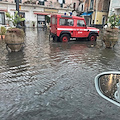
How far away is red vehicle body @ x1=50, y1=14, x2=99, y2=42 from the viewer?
10.5 m

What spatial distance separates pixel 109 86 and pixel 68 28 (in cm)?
945

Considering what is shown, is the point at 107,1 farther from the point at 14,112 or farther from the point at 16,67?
the point at 14,112

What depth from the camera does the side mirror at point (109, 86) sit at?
161 cm

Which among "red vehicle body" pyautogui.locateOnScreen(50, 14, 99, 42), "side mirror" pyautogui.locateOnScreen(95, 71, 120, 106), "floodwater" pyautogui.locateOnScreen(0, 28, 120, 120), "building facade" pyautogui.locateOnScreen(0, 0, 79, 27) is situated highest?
"building facade" pyautogui.locateOnScreen(0, 0, 79, 27)

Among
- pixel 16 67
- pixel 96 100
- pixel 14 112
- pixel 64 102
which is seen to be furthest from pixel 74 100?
pixel 16 67

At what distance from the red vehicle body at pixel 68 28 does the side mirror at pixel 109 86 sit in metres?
9.13

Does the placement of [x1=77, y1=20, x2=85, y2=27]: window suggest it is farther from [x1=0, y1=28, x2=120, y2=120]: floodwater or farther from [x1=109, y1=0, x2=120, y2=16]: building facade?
[x1=109, y1=0, x2=120, y2=16]: building facade

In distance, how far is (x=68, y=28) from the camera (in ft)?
35.4

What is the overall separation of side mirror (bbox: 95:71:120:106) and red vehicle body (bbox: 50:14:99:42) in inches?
359

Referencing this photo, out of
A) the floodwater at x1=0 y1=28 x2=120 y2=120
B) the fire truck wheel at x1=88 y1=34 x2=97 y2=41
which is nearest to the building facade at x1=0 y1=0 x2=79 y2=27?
the fire truck wheel at x1=88 y1=34 x2=97 y2=41

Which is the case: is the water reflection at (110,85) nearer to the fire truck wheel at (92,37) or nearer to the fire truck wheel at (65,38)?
the fire truck wheel at (65,38)

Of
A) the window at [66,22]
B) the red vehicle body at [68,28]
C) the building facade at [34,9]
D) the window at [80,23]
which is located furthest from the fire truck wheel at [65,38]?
the building facade at [34,9]

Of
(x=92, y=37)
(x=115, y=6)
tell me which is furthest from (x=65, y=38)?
(x=115, y=6)

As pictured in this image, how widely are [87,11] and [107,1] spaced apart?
531 centimetres
